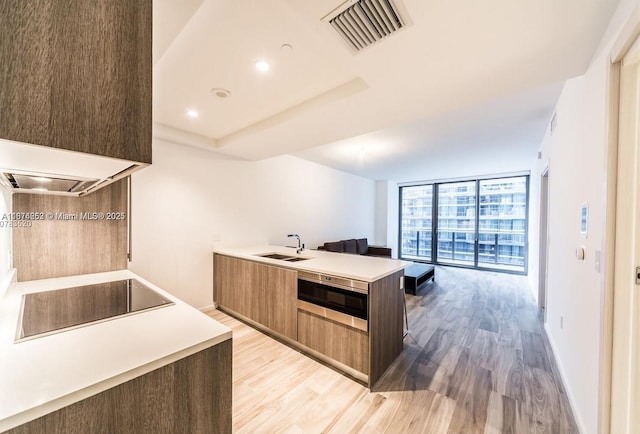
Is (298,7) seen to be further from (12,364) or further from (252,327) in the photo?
(252,327)

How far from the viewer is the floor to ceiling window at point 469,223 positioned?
6273mm

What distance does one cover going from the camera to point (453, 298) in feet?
14.0

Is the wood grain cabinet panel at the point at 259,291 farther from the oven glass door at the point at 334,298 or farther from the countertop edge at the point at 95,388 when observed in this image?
the countertop edge at the point at 95,388

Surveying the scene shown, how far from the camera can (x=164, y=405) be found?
33.0 inches

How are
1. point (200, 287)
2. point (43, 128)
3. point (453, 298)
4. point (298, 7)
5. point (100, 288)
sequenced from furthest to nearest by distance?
point (453, 298)
point (200, 287)
point (100, 288)
point (298, 7)
point (43, 128)

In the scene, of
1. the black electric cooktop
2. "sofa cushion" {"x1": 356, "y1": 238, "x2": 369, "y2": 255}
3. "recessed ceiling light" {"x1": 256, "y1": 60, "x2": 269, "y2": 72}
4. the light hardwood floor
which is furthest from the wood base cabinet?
"sofa cushion" {"x1": 356, "y1": 238, "x2": 369, "y2": 255}

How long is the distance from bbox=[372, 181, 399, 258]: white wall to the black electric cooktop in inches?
270

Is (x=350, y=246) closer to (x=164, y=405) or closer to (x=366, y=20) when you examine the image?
(x=366, y=20)

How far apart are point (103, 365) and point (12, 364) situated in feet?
0.89

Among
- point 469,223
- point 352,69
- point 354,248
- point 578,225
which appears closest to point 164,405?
point 352,69

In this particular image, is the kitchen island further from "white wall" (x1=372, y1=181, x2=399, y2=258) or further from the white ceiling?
"white wall" (x1=372, y1=181, x2=399, y2=258)

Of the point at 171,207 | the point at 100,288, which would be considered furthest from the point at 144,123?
the point at 171,207

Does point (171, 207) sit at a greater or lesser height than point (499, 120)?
lesser

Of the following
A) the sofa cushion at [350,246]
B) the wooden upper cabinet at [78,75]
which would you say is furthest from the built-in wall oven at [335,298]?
the sofa cushion at [350,246]
